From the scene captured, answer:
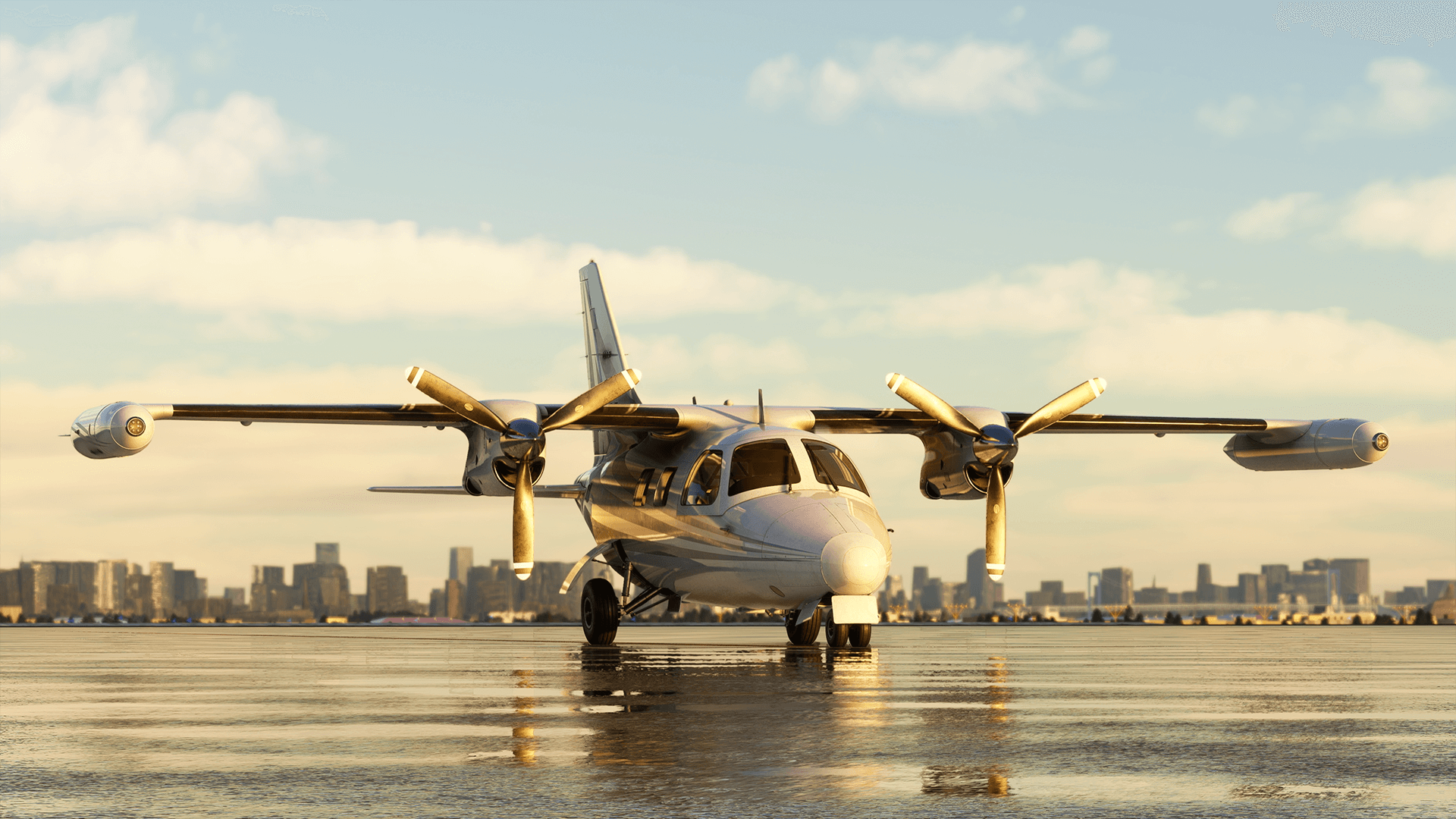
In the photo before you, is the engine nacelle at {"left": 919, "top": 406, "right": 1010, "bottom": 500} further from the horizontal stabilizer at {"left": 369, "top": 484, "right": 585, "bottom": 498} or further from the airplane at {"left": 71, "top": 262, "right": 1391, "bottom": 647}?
the horizontal stabilizer at {"left": 369, "top": 484, "right": 585, "bottom": 498}

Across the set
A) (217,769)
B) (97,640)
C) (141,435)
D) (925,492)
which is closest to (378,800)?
(217,769)

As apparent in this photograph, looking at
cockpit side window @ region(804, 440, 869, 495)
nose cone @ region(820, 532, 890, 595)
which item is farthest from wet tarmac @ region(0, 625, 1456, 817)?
cockpit side window @ region(804, 440, 869, 495)

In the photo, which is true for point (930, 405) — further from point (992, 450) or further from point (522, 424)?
point (522, 424)

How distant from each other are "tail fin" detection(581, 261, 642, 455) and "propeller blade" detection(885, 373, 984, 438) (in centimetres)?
899

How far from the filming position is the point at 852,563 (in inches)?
784

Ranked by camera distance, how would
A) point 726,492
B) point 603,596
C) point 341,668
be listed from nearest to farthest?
point 341,668
point 726,492
point 603,596

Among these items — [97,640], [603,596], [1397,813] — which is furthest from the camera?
[97,640]

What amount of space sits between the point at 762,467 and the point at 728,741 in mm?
13081

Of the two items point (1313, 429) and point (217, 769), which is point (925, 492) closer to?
point (1313, 429)

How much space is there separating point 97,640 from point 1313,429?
29.7m

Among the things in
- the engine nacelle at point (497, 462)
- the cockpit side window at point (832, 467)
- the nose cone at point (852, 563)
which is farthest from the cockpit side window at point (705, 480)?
the nose cone at point (852, 563)

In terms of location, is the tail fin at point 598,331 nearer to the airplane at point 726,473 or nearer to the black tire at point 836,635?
the airplane at point 726,473

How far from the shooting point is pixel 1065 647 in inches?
1133

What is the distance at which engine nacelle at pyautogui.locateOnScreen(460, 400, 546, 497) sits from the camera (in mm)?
24234
